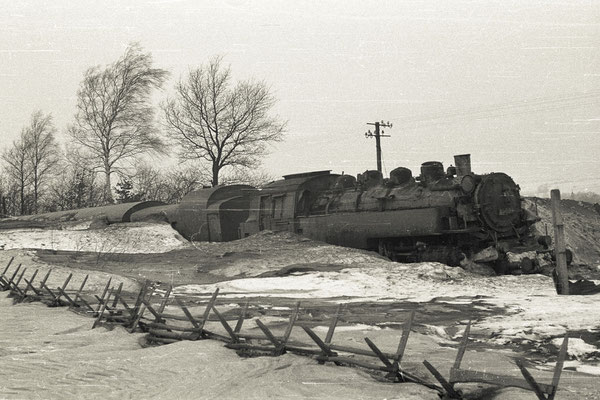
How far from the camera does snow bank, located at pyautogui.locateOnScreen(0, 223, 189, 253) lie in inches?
1005

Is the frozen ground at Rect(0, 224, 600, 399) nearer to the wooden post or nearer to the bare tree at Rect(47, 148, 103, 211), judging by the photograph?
the wooden post

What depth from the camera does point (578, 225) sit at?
91.2 feet

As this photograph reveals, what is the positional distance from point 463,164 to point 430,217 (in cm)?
189

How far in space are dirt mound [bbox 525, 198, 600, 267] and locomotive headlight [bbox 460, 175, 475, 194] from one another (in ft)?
Result: 20.2

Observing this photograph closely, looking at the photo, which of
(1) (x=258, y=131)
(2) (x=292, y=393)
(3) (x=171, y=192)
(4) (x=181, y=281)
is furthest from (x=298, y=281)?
(3) (x=171, y=192)

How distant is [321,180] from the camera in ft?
76.2

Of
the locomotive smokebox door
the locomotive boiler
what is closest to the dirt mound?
the locomotive smokebox door

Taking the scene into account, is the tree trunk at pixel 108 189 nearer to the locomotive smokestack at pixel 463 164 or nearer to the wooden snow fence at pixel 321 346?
the locomotive smokestack at pixel 463 164

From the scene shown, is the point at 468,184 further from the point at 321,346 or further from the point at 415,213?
the point at 321,346

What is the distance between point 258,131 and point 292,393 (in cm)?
3788

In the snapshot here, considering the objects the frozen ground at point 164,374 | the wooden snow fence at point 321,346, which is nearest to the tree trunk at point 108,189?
the wooden snow fence at point 321,346

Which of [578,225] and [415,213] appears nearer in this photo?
[415,213]

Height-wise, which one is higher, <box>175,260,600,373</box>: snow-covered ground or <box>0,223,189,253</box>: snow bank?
<box>0,223,189,253</box>: snow bank

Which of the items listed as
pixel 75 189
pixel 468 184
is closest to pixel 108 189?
pixel 75 189
